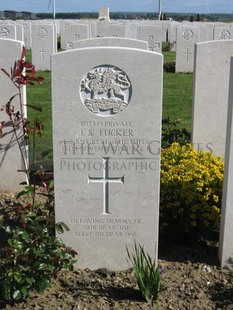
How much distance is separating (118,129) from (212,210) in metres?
1.11

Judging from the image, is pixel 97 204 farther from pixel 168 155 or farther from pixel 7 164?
pixel 7 164

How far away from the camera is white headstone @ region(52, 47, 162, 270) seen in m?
3.57

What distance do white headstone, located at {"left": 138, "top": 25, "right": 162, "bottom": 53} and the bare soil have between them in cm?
1236

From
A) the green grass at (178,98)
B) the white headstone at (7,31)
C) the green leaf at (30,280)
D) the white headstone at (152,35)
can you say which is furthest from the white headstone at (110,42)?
the white headstone at (152,35)

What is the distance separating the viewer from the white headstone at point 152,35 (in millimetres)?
15905

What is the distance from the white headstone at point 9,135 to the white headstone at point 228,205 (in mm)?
2158

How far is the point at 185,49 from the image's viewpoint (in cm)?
1522

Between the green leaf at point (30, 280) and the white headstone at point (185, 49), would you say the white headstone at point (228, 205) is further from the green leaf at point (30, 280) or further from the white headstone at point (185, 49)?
the white headstone at point (185, 49)

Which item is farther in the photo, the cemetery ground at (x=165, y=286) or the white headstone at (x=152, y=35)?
the white headstone at (x=152, y=35)

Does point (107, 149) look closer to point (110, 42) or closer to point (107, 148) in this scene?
point (107, 148)

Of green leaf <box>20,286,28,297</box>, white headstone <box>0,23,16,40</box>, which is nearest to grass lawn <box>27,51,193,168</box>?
white headstone <box>0,23,16,40</box>

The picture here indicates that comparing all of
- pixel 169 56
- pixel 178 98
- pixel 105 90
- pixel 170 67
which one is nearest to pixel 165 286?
pixel 105 90

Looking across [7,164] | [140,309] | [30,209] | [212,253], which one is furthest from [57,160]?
[7,164]

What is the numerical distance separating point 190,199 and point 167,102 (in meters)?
6.40
